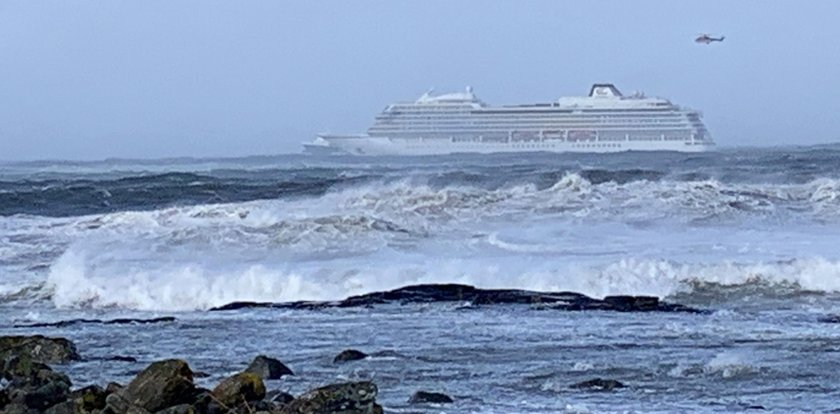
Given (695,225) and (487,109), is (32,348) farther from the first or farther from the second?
(487,109)

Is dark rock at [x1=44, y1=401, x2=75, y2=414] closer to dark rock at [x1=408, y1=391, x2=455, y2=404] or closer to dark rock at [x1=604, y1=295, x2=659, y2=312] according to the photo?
dark rock at [x1=408, y1=391, x2=455, y2=404]

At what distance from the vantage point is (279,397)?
9570mm

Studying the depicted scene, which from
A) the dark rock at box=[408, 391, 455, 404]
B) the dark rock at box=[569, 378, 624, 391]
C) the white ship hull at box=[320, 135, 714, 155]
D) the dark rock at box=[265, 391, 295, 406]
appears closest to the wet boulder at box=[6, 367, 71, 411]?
the dark rock at box=[265, 391, 295, 406]

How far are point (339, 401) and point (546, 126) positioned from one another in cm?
8181

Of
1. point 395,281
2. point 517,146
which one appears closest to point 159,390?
point 395,281

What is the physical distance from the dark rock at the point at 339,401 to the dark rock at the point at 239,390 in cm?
32

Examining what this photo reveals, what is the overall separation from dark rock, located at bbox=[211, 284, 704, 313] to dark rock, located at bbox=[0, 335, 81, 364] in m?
4.56

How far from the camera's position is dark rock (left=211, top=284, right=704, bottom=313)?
15.8 metres

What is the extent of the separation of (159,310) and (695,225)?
12.5 metres

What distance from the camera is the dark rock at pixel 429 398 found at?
988 cm

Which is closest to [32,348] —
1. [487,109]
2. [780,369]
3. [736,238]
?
[780,369]

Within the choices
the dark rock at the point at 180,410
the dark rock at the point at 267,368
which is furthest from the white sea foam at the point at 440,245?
the dark rock at the point at 180,410

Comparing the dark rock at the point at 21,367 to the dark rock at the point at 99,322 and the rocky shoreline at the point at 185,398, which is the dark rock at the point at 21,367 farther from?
the dark rock at the point at 99,322

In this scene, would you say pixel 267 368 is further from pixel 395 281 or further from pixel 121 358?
pixel 395 281
